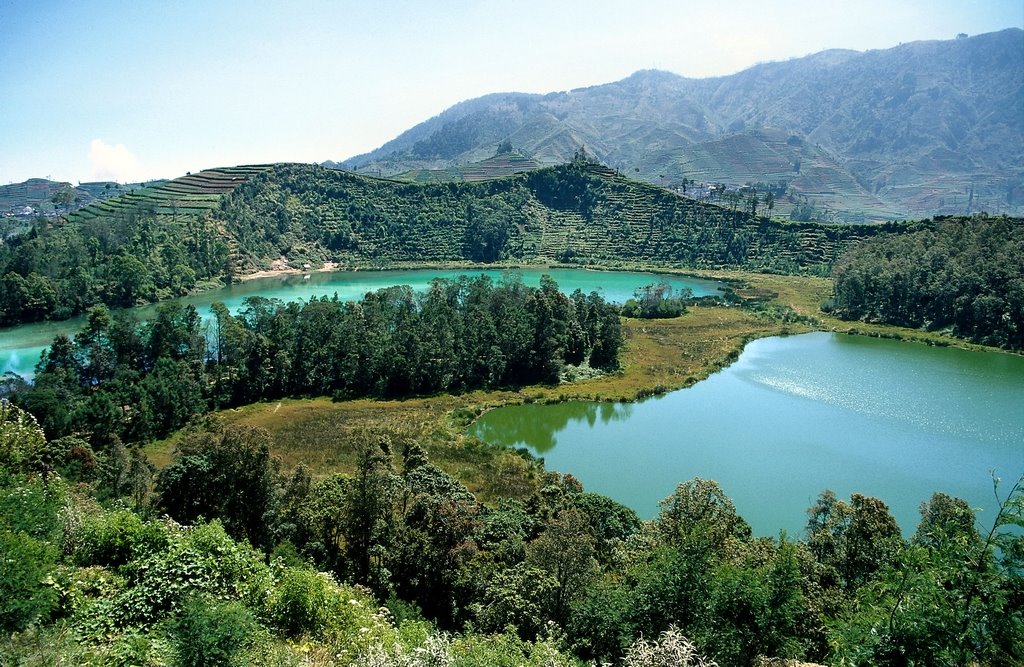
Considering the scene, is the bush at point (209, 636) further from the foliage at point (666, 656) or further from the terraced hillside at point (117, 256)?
the terraced hillside at point (117, 256)

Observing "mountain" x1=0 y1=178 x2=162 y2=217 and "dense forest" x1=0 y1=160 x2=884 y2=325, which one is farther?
"mountain" x1=0 y1=178 x2=162 y2=217

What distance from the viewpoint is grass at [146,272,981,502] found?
3098 centimetres

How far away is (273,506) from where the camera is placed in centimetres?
2036

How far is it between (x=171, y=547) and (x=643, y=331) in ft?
177

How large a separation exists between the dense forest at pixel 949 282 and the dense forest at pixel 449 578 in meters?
47.3

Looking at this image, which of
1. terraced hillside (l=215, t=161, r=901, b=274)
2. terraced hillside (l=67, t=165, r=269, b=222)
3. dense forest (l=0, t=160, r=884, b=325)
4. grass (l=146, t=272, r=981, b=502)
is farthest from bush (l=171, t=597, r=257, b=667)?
terraced hillside (l=67, t=165, r=269, b=222)

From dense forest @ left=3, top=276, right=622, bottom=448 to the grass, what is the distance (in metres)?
2.01

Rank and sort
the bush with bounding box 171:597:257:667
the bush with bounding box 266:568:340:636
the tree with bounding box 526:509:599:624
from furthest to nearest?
the tree with bounding box 526:509:599:624 < the bush with bounding box 266:568:340:636 < the bush with bounding box 171:597:257:667

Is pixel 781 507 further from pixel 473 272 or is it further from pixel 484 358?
pixel 473 272

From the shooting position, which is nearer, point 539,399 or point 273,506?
point 273,506

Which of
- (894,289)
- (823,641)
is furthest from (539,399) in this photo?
(894,289)

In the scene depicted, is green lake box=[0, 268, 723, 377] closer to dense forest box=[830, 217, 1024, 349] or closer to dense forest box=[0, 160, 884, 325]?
dense forest box=[0, 160, 884, 325]

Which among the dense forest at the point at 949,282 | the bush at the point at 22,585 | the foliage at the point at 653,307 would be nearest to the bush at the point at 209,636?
the bush at the point at 22,585

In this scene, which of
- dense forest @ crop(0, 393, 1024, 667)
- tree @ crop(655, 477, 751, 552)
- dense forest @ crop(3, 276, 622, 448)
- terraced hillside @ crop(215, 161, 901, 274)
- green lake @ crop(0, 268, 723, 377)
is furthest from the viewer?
terraced hillside @ crop(215, 161, 901, 274)
